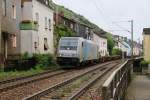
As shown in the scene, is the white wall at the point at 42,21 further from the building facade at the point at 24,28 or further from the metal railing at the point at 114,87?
the metal railing at the point at 114,87

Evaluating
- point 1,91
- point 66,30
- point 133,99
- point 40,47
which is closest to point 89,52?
point 40,47

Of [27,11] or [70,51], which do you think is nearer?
[70,51]

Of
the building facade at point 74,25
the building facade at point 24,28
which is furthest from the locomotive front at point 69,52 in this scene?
the building facade at point 74,25

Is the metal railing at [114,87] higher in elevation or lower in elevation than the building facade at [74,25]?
lower

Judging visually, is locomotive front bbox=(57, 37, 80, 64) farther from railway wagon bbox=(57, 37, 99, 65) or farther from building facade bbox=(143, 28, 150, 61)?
building facade bbox=(143, 28, 150, 61)

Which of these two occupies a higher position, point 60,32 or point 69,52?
point 60,32

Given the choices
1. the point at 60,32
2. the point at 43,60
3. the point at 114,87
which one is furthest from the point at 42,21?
the point at 114,87

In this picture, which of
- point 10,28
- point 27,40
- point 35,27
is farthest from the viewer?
point 35,27

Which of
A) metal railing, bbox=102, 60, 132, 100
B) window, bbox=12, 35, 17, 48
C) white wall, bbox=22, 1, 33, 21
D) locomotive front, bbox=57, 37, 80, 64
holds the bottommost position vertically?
metal railing, bbox=102, 60, 132, 100

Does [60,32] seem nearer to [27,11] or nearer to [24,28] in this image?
[27,11]

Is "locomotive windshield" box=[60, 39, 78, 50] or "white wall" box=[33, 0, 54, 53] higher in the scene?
"white wall" box=[33, 0, 54, 53]

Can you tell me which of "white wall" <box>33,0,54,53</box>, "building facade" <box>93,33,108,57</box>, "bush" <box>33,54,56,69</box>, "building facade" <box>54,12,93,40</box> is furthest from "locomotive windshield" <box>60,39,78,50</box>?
"building facade" <box>93,33,108,57</box>

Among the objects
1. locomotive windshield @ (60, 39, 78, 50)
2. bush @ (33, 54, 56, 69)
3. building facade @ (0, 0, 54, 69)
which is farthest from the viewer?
locomotive windshield @ (60, 39, 78, 50)

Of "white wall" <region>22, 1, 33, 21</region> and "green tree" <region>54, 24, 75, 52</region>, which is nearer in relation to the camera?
"white wall" <region>22, 1, 33, 21</region>
